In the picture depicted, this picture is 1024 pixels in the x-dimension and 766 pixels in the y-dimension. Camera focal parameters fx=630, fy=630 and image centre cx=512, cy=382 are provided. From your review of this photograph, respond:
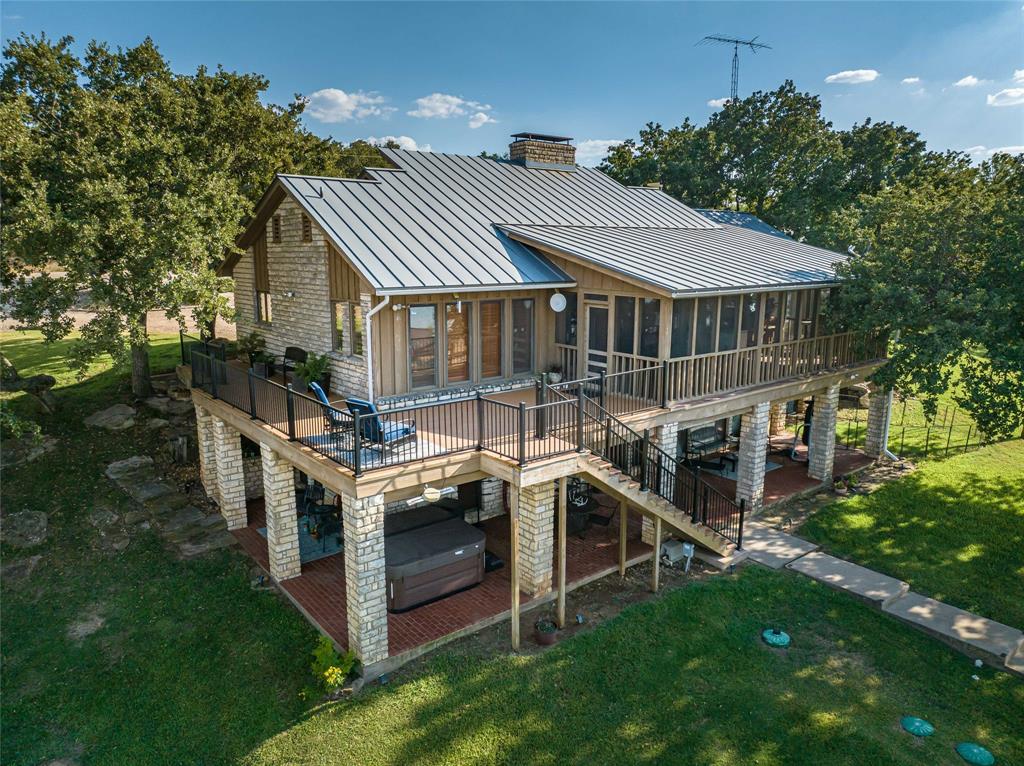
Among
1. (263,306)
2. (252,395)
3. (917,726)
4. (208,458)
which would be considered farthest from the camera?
(263,306)

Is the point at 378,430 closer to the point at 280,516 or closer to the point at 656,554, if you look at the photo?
the point at 280,516

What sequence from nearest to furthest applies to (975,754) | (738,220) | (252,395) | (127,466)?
(975,754), (252,395), (127,466), (738,220)

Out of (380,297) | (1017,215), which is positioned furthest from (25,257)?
(1017,215)

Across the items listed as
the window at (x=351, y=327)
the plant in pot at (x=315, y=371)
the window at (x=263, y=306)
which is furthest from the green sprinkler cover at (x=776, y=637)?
the window at (x=263, y=306)

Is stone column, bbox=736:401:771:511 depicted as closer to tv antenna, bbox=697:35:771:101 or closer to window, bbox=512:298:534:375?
window, bbox=512:298:534:375

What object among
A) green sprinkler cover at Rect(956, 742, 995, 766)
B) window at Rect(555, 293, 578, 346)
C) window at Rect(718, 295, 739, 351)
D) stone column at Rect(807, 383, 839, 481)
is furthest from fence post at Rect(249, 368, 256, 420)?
stone column at Rect(807, 383, 839, 481)

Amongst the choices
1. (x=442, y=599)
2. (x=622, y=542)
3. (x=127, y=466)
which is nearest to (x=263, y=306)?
(x=127, y=466)

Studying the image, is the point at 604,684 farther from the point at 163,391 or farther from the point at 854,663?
the point at 163,391
